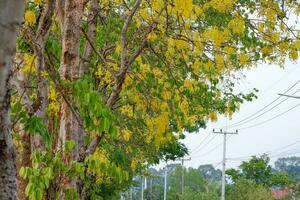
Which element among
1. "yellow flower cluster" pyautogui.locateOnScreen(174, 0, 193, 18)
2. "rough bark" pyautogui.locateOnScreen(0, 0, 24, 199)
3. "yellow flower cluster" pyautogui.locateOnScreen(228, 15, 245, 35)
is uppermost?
"yellow flower cluster" pyautogui.locateOnScreen(228, 15, 245, 35)

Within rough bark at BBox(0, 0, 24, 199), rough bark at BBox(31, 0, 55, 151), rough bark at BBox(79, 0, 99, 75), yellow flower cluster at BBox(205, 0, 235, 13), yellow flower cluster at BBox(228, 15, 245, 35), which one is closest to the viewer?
rough bark at BBox(0, 0, 24, 199)

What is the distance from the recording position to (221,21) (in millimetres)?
8828

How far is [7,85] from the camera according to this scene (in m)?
2.14

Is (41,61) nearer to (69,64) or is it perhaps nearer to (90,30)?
(69,64)

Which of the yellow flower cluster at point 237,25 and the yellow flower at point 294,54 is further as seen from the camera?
the yellow flower at point 294,54

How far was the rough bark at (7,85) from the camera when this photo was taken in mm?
1734

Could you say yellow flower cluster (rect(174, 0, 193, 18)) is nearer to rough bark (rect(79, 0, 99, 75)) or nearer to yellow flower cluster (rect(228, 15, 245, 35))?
yellow flower cluster (rect(228, 15, 245, 35))

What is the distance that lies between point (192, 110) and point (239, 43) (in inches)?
69.8

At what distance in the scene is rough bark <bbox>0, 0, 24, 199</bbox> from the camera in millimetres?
1734

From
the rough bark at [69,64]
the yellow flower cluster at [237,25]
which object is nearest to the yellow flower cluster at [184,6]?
the rough bark at [69,64]

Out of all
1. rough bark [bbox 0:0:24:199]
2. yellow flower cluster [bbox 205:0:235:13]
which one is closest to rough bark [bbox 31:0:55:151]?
yellow flower cluster [bbox 205:0:235:13]

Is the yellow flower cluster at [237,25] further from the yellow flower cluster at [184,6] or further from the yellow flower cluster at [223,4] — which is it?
the yellow flower cluster at [184,6]

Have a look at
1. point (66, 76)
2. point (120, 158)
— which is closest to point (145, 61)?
point (66, 76)

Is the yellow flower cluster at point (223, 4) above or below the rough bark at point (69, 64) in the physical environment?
above
